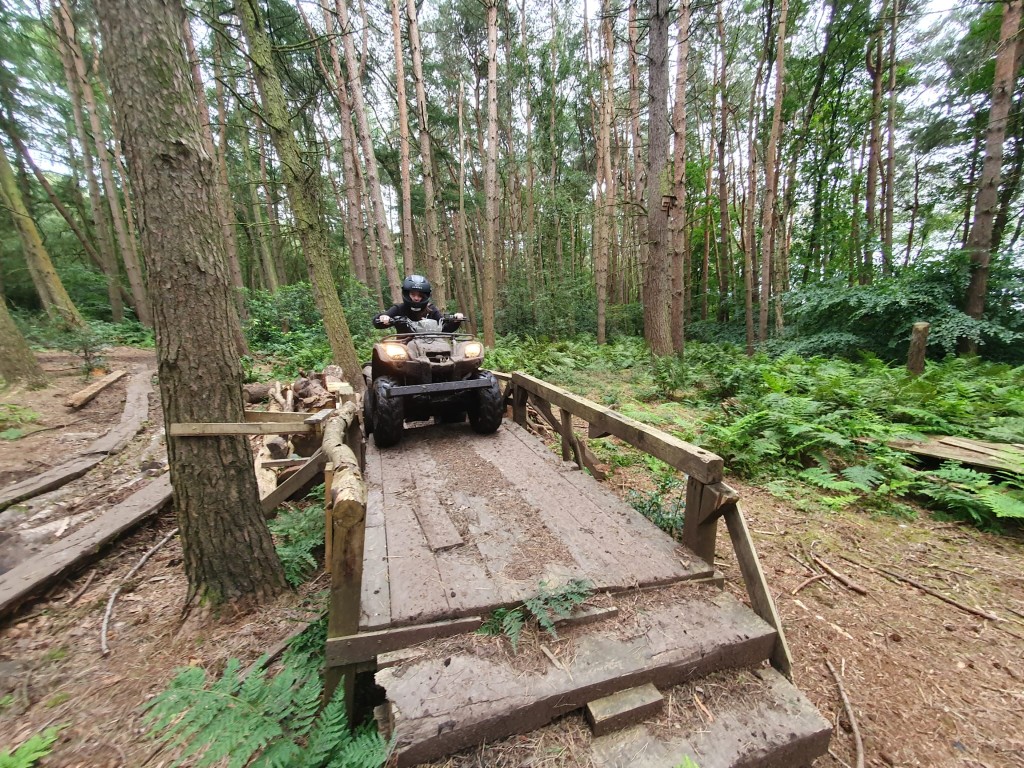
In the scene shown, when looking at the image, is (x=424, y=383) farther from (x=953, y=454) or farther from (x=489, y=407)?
(x=953, y=454)

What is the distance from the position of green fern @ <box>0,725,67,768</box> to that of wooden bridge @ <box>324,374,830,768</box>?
1.22 m

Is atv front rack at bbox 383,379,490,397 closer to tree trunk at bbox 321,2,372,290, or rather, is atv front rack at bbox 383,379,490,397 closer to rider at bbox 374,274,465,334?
rider at bbox 374,274,465,334

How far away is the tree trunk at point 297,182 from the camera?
608cm

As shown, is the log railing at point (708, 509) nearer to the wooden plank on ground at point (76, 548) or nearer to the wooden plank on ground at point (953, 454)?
the wooden plank on ground at point (953, 454)

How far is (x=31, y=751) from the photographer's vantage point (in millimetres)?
1758

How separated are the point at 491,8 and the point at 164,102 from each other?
1130 cm

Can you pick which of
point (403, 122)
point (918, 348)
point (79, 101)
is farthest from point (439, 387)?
point (79, 101)

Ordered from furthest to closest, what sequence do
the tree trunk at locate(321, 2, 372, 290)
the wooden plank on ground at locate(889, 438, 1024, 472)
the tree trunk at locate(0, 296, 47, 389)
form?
the tree trunk at locate(321, 2, 372, 290) < the tree trunk at locate(0, 296, 47, 389) < the wooden plank on ground at locate(889, 438, 1024, 472)

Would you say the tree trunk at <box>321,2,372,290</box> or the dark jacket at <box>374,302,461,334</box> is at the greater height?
the tree trunk at <box>321,2,372,290</box>

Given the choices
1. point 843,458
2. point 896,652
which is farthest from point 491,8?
point 896,652

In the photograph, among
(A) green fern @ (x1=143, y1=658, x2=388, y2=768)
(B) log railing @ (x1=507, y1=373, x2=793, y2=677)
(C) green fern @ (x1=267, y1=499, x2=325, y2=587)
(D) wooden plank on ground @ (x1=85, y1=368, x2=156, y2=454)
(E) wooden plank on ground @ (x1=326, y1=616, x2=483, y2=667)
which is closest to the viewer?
(A) green fern @ (x1=143, y1=658, x2=388, y2=768)

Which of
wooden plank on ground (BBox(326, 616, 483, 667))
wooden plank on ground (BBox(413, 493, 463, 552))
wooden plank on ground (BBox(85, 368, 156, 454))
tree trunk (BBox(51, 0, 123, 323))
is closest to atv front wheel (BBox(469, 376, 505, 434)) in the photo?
wooden plank on ground (BBox(413, 493, 463, 552))

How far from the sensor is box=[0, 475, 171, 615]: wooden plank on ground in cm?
268

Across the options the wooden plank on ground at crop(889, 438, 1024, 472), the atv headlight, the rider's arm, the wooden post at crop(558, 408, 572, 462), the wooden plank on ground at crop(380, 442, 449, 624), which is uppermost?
the rider's arm
